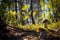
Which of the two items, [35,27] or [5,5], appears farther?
[35,27]

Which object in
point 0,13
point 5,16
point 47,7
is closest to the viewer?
point 0,13

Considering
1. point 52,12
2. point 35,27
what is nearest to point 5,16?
point 35,27

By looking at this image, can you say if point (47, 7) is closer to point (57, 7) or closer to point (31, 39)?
point (57, 7)

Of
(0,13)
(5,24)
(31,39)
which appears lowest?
(31,39)

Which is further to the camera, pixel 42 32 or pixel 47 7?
pixel 47 7

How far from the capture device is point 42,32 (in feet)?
29.3

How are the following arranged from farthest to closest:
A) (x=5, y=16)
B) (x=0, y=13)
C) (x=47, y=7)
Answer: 1. (x=47, y=7)
2. (x=5, y=16)
3. (x=0, y=13)

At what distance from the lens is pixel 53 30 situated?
966cm

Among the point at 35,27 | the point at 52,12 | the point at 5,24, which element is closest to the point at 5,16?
the point at 5,24

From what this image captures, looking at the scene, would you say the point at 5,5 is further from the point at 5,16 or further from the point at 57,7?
the point at 57,7

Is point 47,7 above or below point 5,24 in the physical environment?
above

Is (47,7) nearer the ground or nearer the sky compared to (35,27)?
nearer the sky

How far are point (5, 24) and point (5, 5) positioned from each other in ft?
3.84

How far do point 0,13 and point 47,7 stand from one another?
8.91 ft
